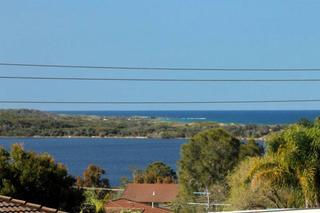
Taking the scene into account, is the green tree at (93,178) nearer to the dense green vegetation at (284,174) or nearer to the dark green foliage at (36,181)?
the dark green foliage at (36,181)

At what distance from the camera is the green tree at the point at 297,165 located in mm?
20531

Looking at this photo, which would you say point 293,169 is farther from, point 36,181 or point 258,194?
point 36,181

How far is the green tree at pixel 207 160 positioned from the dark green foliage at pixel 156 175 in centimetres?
1417

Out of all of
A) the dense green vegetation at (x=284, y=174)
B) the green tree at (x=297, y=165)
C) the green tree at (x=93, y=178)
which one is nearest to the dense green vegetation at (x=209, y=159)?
the green tree at (x=93, y=178)

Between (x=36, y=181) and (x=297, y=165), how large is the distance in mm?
7992

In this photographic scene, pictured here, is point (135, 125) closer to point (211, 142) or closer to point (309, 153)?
point (211, 142)

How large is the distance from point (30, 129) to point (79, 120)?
42.4 metres

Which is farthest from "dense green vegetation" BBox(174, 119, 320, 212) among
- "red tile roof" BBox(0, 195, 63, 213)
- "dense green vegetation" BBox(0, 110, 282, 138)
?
"dense green vegetation" BBox(0, 110, 282, 138)

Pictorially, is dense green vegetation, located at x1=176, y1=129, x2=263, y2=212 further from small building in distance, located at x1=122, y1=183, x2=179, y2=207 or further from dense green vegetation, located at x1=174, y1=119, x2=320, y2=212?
dense green vegetation, located at x1=174, y1=119, x2=320, y2=212

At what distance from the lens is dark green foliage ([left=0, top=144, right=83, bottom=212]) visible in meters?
23.9

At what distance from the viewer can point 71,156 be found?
123 metres

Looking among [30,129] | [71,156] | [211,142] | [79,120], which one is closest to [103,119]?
[71,156]

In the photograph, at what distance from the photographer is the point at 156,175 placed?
207ft

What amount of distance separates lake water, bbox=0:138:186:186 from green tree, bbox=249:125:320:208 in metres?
59.8
